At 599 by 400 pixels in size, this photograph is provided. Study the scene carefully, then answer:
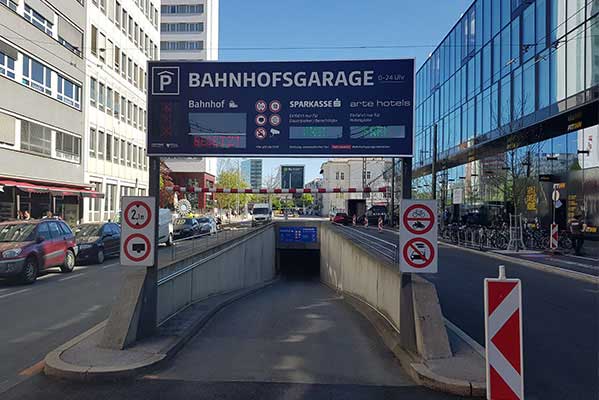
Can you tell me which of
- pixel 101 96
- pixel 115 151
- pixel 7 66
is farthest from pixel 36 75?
pixel 115 151

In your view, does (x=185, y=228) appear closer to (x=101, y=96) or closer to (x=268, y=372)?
(x=101, y=96)

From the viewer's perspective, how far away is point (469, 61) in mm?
39438

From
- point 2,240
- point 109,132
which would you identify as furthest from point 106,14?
point 2,240

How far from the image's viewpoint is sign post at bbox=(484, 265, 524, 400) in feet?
14.1

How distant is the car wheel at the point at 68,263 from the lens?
15908 mm

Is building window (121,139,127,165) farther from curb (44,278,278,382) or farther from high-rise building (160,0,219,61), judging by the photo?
curb (44,278,278,382)

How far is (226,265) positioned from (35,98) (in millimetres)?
20031

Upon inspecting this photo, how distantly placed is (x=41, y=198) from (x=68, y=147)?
177 inches

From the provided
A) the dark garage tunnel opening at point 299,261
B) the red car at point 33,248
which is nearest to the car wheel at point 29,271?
the red car at point 33,248

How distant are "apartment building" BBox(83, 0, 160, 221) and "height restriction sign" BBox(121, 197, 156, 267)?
3139 centimetres

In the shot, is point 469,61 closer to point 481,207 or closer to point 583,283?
point 481,207

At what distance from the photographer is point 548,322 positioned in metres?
8.69

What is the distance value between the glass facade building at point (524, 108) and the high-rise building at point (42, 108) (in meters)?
24.2

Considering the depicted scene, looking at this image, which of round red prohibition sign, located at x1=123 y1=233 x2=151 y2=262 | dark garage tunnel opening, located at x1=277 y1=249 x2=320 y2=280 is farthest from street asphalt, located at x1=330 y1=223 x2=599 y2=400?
dark garage tunnel opening, located at x1=277 y1=249 x2=320 y2=280
